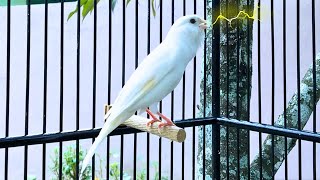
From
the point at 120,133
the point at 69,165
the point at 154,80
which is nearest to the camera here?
the point at 154,80

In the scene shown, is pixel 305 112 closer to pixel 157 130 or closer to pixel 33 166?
pixel 157 130

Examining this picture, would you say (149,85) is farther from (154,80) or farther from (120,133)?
(120,133)

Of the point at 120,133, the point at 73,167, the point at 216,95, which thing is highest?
the point at 216,95

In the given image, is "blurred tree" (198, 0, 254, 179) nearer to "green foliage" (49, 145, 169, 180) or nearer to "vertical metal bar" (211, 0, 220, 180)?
"vertical metal bar" (211, 0, 220, 180)

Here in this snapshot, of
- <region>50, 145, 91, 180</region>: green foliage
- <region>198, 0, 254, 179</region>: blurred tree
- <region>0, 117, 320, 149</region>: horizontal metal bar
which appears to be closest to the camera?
<region>0, 117, 320, 149</region>: horizontal metal bar

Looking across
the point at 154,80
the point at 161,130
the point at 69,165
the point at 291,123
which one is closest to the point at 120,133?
the point at 161,130

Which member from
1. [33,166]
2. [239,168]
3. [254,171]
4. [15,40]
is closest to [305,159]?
[254,171]

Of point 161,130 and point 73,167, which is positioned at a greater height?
point 161,130

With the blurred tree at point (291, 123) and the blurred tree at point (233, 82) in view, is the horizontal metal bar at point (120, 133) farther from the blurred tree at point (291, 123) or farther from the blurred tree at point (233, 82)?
the blurred tree at point (291, 123)

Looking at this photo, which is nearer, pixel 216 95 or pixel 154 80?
pixel 154 80

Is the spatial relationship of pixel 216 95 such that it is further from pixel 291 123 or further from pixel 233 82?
pixel 291 123

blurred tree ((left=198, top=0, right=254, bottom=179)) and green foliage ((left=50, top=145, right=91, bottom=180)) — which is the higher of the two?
blurred tree ((left=198, top=0, right=254, bottom=179))

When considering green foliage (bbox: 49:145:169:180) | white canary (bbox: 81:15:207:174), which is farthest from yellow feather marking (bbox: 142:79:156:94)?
green foliage (bbox: 49:145:169:180)

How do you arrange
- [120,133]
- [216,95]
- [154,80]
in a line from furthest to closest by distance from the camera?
[216,95] < [120,133] < [154,80]
